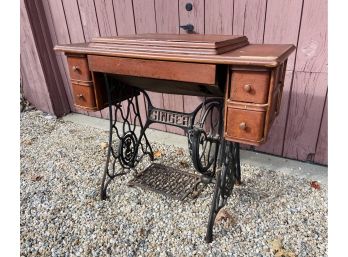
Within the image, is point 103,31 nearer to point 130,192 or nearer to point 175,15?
point 175,15

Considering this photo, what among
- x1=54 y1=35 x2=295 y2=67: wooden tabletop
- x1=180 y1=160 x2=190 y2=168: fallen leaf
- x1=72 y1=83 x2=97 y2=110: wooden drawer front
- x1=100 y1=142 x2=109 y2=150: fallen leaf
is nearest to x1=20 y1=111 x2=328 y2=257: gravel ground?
x1=180 y1=160 x2=190 y2=168: fallen leaf

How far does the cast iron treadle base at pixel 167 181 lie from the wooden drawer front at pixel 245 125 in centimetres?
81

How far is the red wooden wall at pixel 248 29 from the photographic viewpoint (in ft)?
6.27

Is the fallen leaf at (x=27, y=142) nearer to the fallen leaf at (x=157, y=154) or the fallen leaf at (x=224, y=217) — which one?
the fallen leaf at (x=157, y=154)

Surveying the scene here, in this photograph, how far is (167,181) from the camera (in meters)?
2.17

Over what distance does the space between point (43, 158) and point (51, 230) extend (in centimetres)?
107

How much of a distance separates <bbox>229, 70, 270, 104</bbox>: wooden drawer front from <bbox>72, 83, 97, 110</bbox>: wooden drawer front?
3.05ft

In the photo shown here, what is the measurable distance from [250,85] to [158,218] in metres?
1.12

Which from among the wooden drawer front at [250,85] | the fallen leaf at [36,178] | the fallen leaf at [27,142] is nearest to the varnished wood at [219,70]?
the wooden drawer front at [250,85]

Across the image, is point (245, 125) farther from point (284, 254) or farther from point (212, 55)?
point (284, 254)

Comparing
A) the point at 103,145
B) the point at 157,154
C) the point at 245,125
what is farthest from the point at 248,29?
the point at 103,145

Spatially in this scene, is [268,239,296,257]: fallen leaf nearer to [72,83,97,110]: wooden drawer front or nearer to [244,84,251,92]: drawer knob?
[244,84,251,92]: drawer knob

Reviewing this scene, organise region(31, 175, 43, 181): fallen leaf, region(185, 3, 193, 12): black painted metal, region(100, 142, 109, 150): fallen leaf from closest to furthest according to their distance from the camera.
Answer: region(185, 3, 193, 12): black painted metal
region(31, 175, 43, 181): fallen leaf
region(100, 142, 109, 150): fallen leaf

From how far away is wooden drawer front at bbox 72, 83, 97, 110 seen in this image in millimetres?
1728
